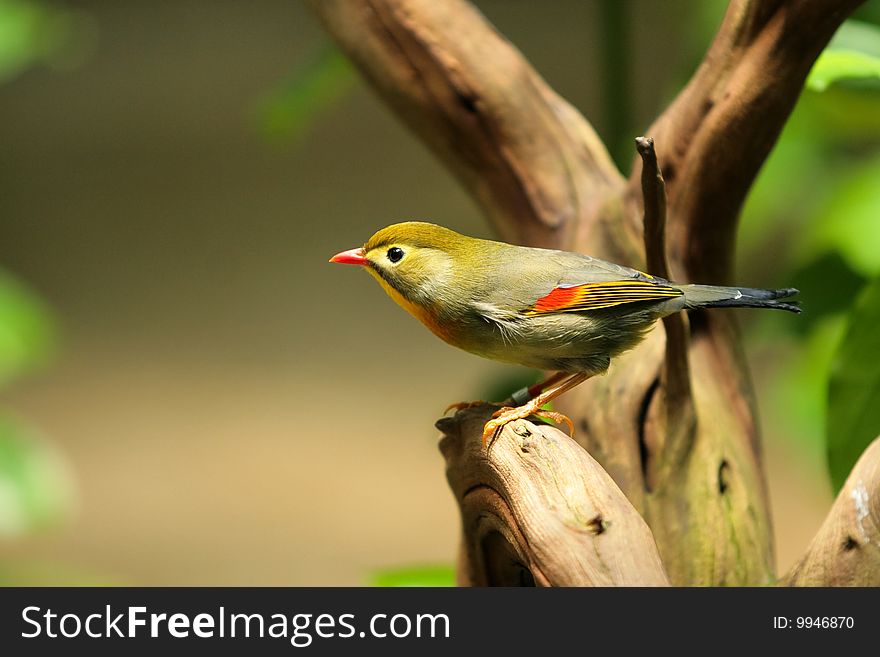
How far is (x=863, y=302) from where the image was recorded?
2676 millimetres

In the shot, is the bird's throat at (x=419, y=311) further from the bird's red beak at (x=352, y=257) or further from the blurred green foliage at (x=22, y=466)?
the blurred green foliage at (x=22, y=466)

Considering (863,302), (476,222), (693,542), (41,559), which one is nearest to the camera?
(693,542)

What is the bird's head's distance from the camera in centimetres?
222

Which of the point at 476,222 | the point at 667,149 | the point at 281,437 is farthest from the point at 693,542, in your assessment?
the point at 476,222

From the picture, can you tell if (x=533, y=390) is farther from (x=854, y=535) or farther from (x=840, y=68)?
(x=840, y=68)

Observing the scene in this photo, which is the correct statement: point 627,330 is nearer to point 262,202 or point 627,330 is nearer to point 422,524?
point 422,524

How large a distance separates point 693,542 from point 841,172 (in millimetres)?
2789

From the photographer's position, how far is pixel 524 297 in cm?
219

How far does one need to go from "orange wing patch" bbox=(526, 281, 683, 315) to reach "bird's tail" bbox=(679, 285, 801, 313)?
1.4 inches

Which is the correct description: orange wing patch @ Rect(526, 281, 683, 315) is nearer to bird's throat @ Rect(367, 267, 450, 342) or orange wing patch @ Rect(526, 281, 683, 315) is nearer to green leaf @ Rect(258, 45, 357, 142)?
bird's throat @ Rect(367, 267, 450, 342)

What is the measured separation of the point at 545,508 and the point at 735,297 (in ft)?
2.37

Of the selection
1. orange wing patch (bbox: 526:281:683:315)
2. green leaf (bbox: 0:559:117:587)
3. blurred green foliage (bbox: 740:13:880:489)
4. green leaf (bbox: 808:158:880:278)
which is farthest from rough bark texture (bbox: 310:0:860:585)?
green leaf (bbox: 0:559:117:587)

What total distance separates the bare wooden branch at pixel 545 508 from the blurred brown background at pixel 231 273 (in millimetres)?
4480

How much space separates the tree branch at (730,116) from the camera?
2420 mm
